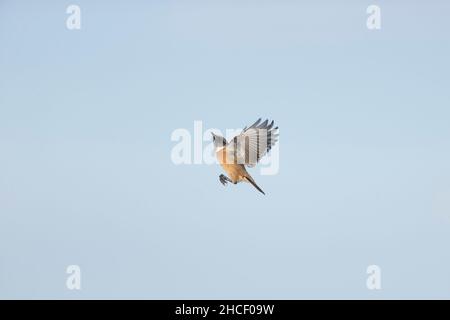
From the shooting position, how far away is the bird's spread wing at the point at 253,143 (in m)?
4.55

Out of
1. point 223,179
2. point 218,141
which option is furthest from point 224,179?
point 218,141

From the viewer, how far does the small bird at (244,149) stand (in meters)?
4.55

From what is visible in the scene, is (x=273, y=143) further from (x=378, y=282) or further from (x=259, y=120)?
(x=378, y=282)

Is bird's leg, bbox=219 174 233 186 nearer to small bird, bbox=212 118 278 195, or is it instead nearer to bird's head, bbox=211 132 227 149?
small bird, bbox=212 118 278 195

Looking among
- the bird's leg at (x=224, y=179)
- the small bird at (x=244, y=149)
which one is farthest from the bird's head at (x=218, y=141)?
the bird's leg at (x=224, y=179)

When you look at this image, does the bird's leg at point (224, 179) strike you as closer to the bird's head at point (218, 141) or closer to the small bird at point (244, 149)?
the small bird at point (244, 149)

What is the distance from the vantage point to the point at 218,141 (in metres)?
4.57

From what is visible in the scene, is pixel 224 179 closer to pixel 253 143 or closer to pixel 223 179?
pixel 223 179

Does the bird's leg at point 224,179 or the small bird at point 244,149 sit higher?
the small bird at point 244,149

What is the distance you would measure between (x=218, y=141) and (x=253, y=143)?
295 mm

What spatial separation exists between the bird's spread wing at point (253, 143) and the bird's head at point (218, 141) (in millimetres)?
62
